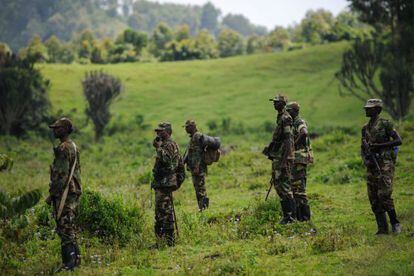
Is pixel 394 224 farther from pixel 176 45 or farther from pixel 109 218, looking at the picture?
pixel 176 45

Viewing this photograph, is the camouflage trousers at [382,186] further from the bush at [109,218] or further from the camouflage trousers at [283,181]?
the bush at [109,218]

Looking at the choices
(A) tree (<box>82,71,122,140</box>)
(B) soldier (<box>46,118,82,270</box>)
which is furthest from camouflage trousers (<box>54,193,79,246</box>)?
(A) tree (<box>82,71,122,140</box>)

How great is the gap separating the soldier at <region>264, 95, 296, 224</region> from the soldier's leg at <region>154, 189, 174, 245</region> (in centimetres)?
210

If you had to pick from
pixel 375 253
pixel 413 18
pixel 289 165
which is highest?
pixel 413 18

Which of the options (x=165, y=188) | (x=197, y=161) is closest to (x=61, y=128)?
(x=165, y=188)

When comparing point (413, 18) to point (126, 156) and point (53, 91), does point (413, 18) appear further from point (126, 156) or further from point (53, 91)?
point (53, 91)

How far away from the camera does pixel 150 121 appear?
41.7 m

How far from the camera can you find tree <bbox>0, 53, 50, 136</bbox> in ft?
118

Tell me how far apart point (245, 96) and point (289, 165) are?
38465 mm

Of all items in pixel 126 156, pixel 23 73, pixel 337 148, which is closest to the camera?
pixel 337 148

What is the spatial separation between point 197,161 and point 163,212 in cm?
323

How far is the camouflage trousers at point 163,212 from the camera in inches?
352

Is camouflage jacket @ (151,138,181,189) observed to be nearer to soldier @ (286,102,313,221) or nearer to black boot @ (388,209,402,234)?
soldier @ (286,102,313,221)

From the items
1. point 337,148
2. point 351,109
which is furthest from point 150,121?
point 337,148
